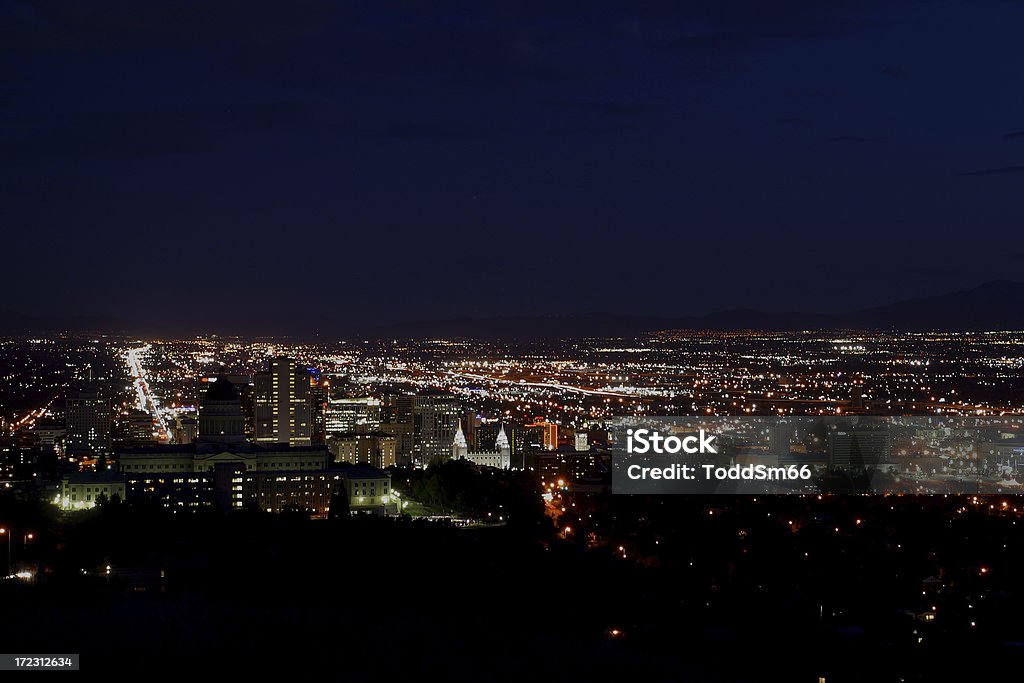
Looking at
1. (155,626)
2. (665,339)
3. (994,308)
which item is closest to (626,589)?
(155,626)

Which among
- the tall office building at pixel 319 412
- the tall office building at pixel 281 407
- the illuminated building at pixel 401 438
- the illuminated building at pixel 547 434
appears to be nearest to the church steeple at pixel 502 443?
the illuminated building at pixel 547 434

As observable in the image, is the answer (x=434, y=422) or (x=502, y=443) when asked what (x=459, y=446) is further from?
(x=434, y=422)

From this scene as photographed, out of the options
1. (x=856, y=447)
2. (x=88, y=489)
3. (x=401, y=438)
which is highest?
(x=856, y=447)

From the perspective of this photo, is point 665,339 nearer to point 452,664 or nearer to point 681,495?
point 681,495

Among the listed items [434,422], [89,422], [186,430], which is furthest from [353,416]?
[89,422]

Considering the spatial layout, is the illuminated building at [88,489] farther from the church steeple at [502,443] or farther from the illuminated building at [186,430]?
the church steeple at [502,443]
